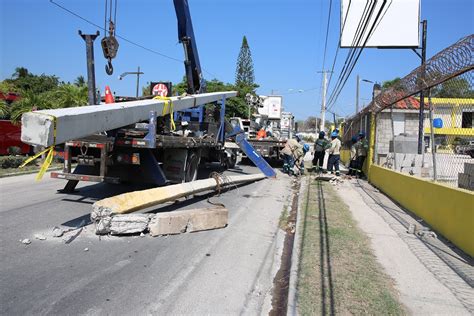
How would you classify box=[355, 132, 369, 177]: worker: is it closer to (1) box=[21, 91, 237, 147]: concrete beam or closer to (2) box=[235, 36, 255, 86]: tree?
(1) box=[21, 91, 237, 147]: concrete beam

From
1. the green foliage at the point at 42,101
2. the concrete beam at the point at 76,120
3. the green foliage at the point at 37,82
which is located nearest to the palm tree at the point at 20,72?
the green foliage at the point at 37,82

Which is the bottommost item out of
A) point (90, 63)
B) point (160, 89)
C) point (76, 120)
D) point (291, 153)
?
point (291, 153)

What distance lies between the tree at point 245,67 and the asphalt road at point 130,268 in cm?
5758

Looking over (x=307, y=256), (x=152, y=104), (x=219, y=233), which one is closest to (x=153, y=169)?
(x=152, y=104)

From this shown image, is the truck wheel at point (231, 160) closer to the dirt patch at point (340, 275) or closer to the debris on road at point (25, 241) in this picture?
the dirt patch at point (340, 275)

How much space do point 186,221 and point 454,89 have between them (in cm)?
491

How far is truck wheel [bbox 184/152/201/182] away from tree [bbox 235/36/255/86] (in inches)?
2086

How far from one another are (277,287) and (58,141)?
10.7 ft

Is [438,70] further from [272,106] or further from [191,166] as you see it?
[272,106]

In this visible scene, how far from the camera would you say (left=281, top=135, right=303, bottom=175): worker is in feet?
55.9

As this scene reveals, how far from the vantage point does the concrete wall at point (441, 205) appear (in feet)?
20.1

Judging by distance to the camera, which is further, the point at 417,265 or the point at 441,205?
the point at 441,205

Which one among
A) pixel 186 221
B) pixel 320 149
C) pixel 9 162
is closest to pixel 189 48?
pixel 320 149

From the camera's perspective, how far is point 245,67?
214 ft
